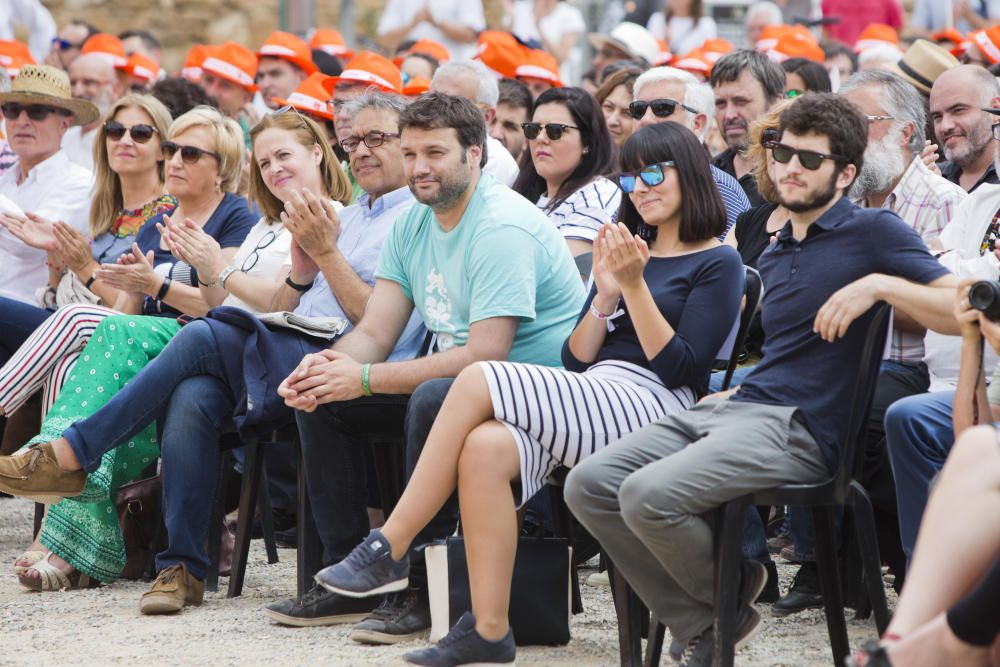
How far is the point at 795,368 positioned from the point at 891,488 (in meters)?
0.79

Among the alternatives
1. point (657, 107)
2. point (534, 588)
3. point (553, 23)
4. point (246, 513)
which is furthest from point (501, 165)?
point (553, 23)

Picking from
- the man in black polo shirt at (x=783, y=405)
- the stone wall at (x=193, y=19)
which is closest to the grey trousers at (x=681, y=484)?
the man in black polo shirt at (x=783, y=405)

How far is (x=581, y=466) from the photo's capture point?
3.78 metres

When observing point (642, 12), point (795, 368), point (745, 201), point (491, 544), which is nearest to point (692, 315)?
point (795, 368)

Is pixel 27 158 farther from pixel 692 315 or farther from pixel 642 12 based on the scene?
pixel 642 12

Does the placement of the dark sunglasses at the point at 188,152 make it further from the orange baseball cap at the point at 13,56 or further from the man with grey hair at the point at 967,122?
the orange baseball cap at the point at 13,56

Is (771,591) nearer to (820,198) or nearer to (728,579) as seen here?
(728,579)

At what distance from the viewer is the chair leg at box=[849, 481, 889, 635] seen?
149 inches

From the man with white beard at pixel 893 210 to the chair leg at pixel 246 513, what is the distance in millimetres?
1809

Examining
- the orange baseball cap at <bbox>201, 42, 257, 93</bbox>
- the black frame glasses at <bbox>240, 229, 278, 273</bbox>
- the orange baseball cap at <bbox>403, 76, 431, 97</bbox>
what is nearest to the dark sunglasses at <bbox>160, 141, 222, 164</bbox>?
the black frame glasses at <bbox>240, 229, 278, 273</bbox>

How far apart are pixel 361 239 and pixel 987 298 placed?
250 centimetres

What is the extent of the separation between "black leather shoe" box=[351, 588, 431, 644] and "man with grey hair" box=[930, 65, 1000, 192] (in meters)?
→ 2.47

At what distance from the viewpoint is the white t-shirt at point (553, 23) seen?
38.9 ft

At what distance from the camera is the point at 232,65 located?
9180 mm
